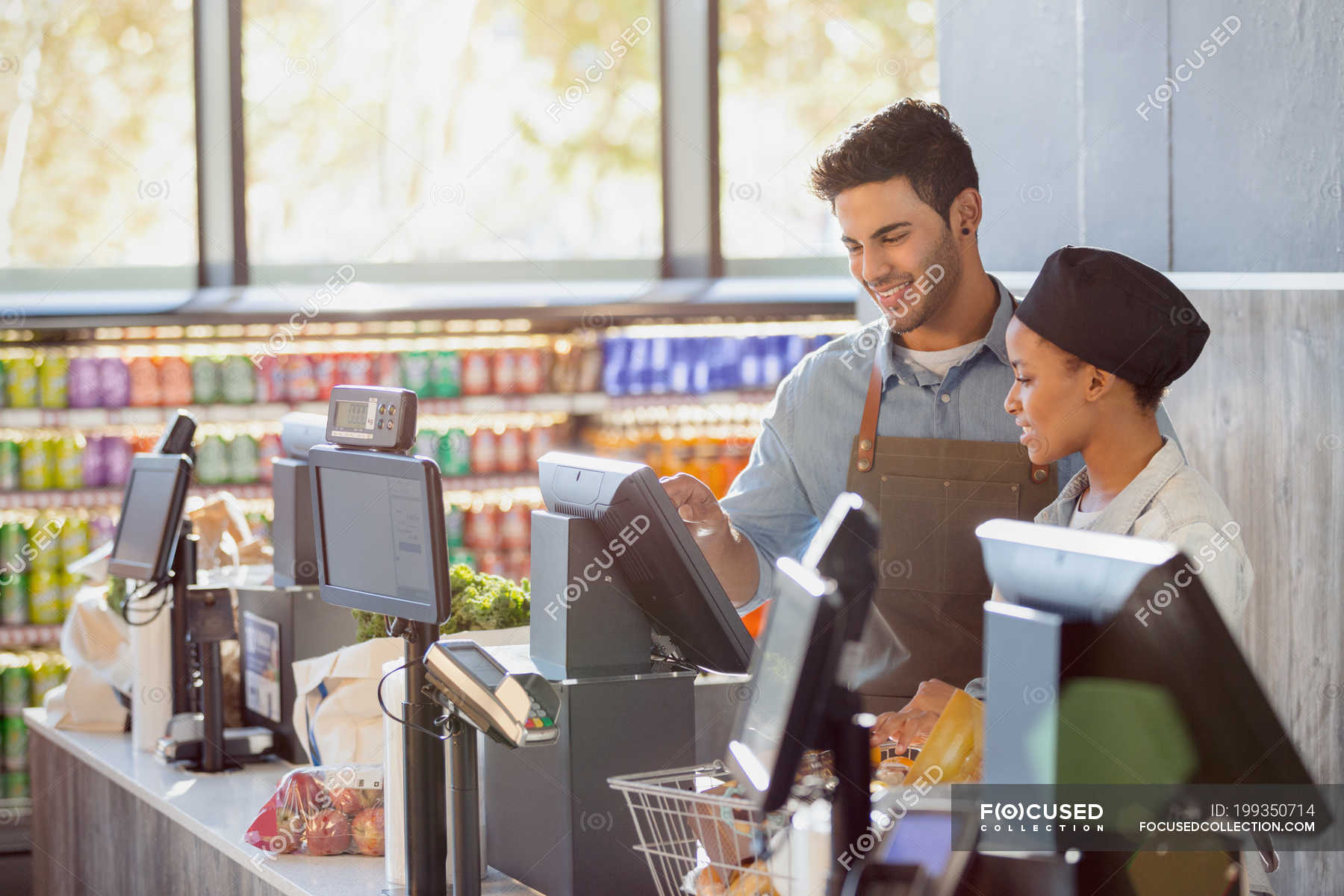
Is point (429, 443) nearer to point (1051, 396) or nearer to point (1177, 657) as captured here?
point (1051, 396)

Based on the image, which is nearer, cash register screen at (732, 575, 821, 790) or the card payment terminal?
cash register screen at (732, 575, 821, 790)

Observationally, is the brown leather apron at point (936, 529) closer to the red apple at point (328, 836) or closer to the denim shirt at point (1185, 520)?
the denim shirt at point (1185, 520)

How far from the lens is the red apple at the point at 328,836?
2.23 meters

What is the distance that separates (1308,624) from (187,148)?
5304 millimetres

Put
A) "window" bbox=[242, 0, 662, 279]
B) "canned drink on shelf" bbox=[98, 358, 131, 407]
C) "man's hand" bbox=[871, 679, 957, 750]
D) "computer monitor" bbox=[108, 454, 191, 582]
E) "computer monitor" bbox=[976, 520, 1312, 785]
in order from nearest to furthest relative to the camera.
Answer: "computer monitor" bbox=[976, 520, 1312, 785]
"man's hand" bbox=[871, 679, 957, 750]
"computer monitor" bbox=[108, 454, 191, 582]
"canned drink on shelf" bbox=[98, 358, 131, 407]
"window" bbox=[242, 0, 662, 279]

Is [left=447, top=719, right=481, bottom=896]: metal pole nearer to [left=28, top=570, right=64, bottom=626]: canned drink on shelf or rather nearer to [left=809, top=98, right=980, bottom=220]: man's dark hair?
[left=809, top=98, right=980, bottom=220]: man's dark hair

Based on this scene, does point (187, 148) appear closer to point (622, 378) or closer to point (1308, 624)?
point (622, 378)

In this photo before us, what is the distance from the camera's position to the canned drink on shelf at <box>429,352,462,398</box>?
19.3 ft

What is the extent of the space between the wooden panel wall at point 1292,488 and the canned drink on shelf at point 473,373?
369cm

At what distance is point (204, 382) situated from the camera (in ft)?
18.2

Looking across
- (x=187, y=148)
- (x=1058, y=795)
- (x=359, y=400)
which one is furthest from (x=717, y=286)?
(x=1058, y=795)

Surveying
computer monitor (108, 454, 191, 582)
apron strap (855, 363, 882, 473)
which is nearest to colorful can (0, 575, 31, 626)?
computer monitor (108, 454, 191, 582)

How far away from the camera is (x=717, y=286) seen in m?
6.99

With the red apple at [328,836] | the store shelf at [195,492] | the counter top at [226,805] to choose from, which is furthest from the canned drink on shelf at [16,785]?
the red apple at [328,836]
